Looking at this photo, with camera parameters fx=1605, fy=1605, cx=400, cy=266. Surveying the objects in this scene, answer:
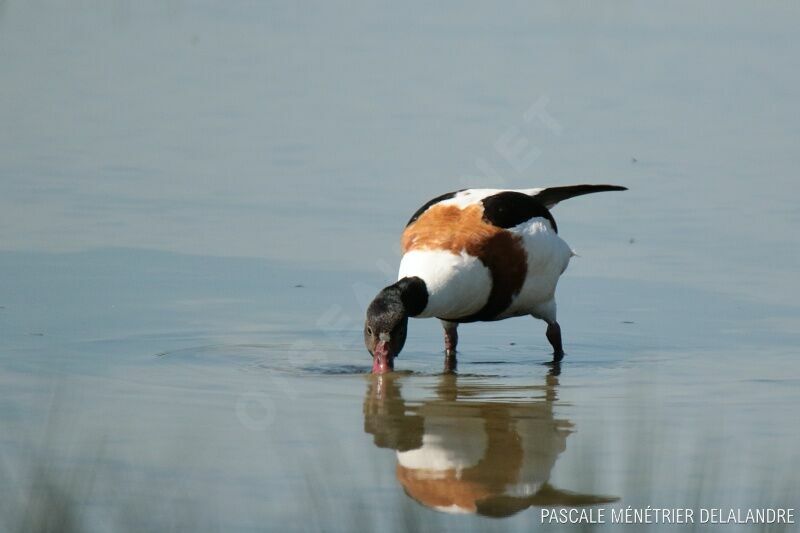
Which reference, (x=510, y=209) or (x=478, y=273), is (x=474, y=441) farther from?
(x=510, y=209)

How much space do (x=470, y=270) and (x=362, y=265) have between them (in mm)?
1745

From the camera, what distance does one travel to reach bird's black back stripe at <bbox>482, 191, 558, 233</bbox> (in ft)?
28.0

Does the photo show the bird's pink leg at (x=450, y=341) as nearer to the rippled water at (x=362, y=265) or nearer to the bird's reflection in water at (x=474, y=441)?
the rippled water at (x=362, y=265)

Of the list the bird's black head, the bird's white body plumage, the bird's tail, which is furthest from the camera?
the bird's tail

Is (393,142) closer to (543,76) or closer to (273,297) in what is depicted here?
(543,76)

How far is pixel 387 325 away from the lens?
7.78 m

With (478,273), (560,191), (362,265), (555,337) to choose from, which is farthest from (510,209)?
(362,265)

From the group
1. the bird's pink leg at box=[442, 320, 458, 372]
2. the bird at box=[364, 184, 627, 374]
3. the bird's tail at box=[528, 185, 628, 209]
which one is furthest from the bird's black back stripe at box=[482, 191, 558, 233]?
the bird's pink leg at box=[442, 320, 458, 372]

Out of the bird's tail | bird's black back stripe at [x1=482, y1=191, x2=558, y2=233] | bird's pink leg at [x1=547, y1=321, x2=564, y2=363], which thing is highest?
bird's black back stripe at [x1=482, y1=191, x2=558, y2=233]

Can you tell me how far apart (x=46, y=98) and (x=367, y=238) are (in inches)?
168

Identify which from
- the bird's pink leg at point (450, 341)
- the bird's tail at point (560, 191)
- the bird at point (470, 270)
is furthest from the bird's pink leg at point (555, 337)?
the bird's tail at point (560, 191)

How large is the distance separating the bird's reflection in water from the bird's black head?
0.10 meters

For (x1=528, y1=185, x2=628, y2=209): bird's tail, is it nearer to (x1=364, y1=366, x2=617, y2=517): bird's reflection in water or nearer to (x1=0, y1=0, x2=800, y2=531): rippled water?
(x1=0, y1=0, x2=800, y2=531): rippled water

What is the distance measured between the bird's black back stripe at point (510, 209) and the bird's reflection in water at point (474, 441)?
90 cm
